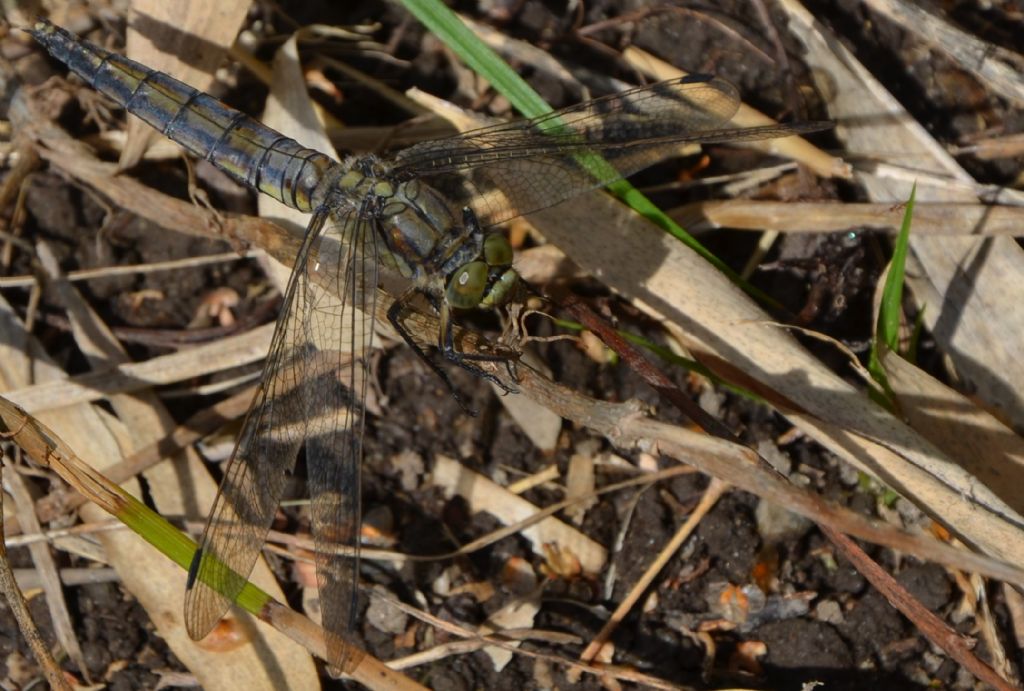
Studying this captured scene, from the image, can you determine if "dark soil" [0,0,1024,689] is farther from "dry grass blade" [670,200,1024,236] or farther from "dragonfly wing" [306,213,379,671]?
"dragonfly wing" [306,213,379,671]

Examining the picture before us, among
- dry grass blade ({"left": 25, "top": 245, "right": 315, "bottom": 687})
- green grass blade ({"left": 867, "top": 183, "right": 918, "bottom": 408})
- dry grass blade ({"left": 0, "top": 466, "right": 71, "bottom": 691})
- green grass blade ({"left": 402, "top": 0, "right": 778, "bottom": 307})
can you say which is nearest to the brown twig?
green grass blade ({"left": 867, "top": 183, "right": 918, "bottom": 408})

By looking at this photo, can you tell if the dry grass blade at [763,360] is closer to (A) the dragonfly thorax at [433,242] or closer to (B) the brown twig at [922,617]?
(B) the brown twig at [922,617]

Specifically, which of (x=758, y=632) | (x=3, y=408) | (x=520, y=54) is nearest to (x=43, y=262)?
(x=3, y=408)

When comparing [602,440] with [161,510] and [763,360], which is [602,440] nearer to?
[763,360]

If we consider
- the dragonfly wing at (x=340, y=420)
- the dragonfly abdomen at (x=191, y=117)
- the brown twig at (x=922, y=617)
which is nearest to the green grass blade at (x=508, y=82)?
the dragonfly abdomen at (x=191, y=117)

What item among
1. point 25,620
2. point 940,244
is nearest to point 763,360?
point 940,244

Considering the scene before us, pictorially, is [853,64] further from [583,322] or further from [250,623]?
[250,623]
